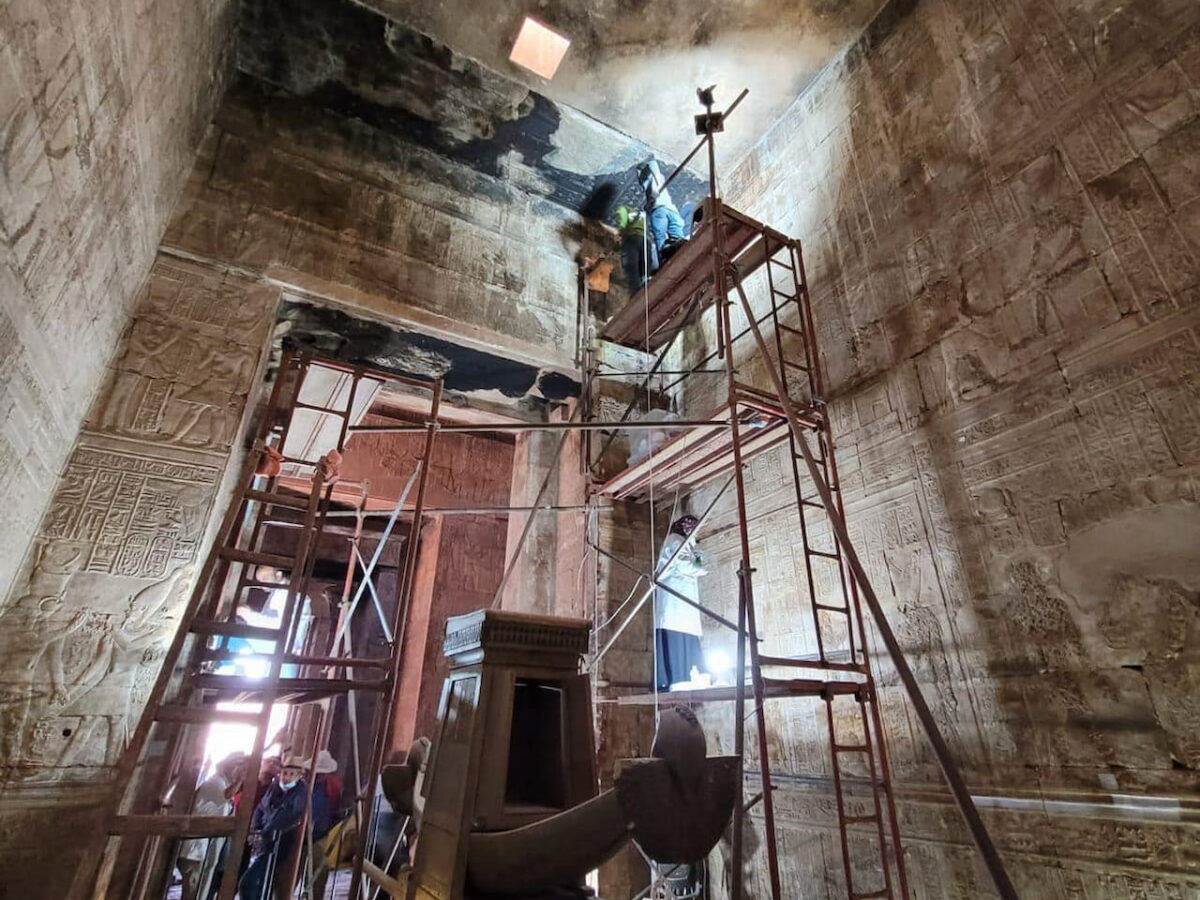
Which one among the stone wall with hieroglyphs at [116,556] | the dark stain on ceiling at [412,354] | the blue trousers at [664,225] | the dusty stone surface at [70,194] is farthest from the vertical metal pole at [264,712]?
the blue trousers at [664,225]

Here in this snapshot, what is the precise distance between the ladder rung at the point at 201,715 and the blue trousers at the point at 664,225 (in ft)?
18.5

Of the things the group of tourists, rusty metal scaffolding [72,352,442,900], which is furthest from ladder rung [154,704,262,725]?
the group of tourists

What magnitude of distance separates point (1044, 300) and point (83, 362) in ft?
20.1

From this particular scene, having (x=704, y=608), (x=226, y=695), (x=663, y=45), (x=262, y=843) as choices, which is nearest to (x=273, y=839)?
(x=262, y=843)

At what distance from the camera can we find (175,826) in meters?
2.57

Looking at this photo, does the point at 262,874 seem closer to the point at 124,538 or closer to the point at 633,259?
the point at 124,538

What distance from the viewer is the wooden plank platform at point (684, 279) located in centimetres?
495

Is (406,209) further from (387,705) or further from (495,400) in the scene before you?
(387,705)

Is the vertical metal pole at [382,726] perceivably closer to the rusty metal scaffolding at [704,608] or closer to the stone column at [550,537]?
the rusty metal scaffolding at [704,608]

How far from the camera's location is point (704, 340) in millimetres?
6684

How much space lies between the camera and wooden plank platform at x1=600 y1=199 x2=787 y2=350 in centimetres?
495

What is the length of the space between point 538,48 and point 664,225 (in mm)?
2129

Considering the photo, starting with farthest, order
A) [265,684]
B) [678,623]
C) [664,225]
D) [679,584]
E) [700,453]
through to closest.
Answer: [664,225] → [679,584] → [678,623] → [700,453] → [265,684]

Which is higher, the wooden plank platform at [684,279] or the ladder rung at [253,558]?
the wooden plank platform at [684,279]
